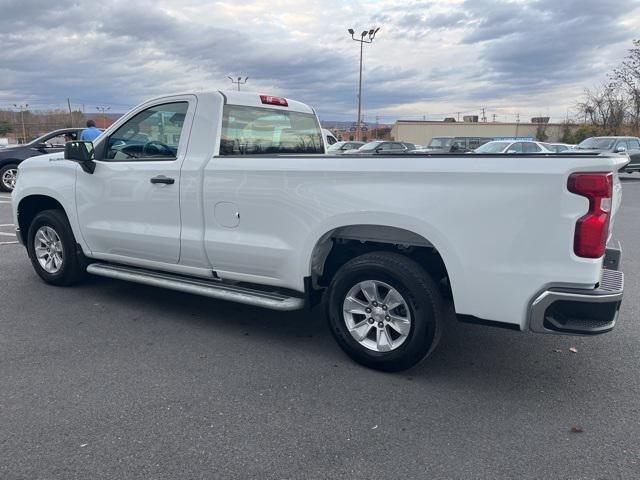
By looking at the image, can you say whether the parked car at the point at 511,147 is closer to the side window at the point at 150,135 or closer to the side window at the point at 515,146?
the side window at the point at 515,146

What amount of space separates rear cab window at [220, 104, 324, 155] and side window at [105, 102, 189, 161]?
16.7 inches

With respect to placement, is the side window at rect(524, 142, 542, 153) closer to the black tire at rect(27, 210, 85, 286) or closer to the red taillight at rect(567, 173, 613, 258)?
the black tire at rect(27, 210, 85, 286)

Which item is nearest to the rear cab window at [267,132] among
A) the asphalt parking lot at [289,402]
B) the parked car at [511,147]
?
the asphalt parking lot at [289,402]

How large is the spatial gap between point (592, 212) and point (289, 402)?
2.09m

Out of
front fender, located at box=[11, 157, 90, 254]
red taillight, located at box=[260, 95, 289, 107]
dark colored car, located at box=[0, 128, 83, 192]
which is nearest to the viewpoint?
red taillight, located at box=[260, 95, 289, 107]

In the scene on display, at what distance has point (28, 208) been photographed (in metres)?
5.77

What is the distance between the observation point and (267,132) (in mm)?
4859

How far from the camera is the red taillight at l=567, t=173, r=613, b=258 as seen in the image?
9.32ft

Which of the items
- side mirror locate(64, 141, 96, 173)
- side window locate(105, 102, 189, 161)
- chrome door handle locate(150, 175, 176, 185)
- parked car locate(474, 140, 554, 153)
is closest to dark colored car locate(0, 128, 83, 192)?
side mirror locate(64, 141, 96, 173)

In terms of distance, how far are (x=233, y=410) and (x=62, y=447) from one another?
3.05 ft

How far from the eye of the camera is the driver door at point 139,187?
4457 mm

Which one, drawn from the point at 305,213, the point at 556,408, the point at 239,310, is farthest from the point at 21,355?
the point at 556,408

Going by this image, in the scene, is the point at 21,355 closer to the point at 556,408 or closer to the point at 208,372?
the point at 208,372

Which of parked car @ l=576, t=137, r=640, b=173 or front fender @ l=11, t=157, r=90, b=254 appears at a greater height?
parked car @ l=576, t=137, r=640, b=173
